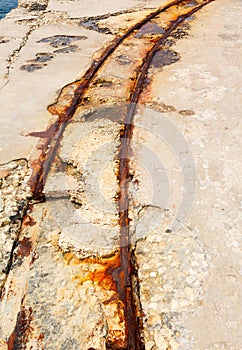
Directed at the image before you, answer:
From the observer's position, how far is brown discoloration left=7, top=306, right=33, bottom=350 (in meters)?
1.39

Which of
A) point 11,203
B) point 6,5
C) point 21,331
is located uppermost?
point 6,5

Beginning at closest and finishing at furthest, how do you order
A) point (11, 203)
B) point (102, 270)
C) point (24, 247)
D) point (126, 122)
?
1. point (102, 270)
2. point (24, 247)
3. point (11, 203)
4. point (126, 122)

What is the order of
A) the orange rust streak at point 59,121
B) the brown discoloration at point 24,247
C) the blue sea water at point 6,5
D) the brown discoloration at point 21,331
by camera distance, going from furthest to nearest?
1. the blue sea water at point 6,5
2. the orange rust streak at point 59,121
3. the brown discoloration at point 24,247
4. the brown discoloration at point 21,331

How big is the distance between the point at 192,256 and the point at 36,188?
103cm

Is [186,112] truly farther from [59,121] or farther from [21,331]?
[21,331]

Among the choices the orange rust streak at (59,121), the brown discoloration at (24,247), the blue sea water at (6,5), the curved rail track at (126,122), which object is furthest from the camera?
the blue sea water at (6,5)

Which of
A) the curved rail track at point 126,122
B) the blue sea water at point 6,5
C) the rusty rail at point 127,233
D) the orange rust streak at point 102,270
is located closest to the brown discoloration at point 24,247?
the orange rust streak at point 102,270

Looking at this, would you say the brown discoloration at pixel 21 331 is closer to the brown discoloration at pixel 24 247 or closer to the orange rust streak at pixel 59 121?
the brown discoloration at pixel 24 247

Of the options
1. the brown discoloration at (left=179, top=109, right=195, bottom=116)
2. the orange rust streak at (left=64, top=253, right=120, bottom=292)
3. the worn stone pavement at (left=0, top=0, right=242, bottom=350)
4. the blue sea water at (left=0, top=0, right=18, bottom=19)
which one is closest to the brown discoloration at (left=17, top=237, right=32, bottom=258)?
the worn stone pavement at (left=0, top=0, right=242, bottom=350)

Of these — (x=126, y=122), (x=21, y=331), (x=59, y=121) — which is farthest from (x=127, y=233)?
(x=59, y=121)

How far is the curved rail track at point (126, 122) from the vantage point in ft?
4.93

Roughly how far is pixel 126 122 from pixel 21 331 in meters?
1.67

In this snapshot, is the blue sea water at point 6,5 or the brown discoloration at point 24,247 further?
the blue sea water at point 6,5

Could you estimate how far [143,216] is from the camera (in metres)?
1.86
